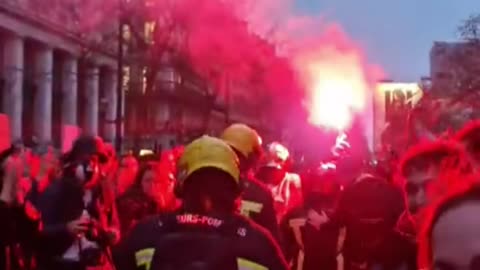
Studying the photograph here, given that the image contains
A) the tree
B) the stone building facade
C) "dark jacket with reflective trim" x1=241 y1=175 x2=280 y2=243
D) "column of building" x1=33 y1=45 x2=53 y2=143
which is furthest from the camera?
"column of building" x1=33 y1=45 x2=53 y2=143

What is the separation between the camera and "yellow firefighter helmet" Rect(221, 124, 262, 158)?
8647 millimetres

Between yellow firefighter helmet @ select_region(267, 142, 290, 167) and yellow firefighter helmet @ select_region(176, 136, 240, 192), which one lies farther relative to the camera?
yellow firefighter helmet @ select_region(267, 142, 290, 167)

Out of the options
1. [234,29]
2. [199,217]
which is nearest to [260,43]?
[234,29]

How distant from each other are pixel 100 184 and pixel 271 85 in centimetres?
3003

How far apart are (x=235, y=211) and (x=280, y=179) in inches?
313

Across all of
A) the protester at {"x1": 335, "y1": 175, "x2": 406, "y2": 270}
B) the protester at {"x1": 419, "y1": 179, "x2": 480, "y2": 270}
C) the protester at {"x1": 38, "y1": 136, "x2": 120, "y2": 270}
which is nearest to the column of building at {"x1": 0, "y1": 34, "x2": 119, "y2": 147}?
the protester at {"x1": 38, "y1": 136, "x2": 120, "y2": 270}

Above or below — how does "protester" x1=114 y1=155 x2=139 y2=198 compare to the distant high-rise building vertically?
below

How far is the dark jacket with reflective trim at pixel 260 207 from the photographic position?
26.9 feet

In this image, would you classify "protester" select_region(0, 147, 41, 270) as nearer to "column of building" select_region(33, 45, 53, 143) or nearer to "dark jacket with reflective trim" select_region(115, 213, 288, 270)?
"dark jacket with reflective trim" select_region(115, 213, 288, 270)

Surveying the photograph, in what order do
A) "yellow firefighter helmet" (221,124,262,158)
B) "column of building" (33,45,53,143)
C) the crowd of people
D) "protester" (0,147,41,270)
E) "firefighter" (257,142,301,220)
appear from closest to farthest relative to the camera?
the crowd of people < "yellow firefighter helmet" (221,124,262,158) < "protester" (0,147,41,270) < "firefighter" (257,142,301,220) < "column of building" (33,45,53,143)

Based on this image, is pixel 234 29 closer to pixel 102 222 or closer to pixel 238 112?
pixel 102 222

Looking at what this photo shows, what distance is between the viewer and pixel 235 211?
5.26m

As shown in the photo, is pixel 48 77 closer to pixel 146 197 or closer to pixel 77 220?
pixel 146 197

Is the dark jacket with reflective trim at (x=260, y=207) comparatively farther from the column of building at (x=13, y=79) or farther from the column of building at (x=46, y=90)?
the column of building at (x=13, y=79)
